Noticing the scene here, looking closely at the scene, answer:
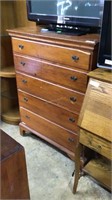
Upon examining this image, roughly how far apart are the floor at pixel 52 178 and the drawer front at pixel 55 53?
0.93m

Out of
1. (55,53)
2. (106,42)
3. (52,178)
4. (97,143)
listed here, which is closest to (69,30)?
(55,53)

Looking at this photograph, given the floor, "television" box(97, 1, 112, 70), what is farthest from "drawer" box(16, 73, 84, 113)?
the floor

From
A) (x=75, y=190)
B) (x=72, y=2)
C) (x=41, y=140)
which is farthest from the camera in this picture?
(x=41, y=140)

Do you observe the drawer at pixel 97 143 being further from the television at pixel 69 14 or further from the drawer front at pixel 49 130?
the television at pixel 69 14

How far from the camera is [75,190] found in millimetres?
1540

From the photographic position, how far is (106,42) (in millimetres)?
1173

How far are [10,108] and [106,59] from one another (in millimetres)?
1669

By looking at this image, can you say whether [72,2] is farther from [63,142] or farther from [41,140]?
[41,140]

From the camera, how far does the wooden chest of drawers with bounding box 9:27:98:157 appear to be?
4.50 feet

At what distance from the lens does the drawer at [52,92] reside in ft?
5.01

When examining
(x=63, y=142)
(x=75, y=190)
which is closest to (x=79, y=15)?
(x=63, y=142)

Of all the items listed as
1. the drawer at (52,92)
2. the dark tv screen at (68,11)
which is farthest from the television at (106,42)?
the drawer at (52,92)

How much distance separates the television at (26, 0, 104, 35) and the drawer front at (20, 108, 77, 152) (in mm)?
825

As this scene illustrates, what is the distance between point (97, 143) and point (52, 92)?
2.04 feet
